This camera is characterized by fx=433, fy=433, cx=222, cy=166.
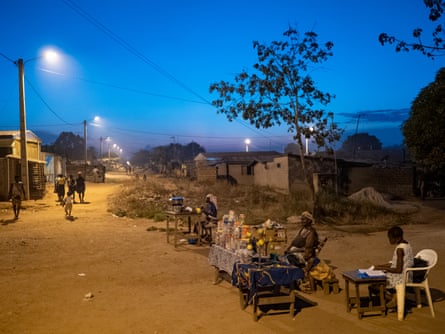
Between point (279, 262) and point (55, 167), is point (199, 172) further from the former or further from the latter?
point (279, 262)

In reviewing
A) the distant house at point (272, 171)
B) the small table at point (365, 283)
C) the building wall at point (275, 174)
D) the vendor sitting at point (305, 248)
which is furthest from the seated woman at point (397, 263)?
the building wall at point (275, 174)

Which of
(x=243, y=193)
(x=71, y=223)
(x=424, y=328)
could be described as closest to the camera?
(x=424, y=328)

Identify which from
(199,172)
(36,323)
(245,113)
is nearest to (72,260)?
(36,323)

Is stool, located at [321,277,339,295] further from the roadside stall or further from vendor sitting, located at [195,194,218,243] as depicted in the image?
vendor sitting, located at [195,194,218,243]

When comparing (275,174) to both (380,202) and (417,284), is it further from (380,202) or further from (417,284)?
(417,284)

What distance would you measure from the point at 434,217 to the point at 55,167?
32422mm

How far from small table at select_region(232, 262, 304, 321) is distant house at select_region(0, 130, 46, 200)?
1804 centimetres

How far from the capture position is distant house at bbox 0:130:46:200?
2100cm

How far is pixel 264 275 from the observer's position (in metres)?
6.08

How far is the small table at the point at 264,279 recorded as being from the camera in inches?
239

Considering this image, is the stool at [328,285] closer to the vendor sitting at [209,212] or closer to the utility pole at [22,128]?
the vendor sitting at [209,212]

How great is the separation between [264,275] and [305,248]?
174 centimetres

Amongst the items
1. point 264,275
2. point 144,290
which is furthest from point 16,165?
point 264,275

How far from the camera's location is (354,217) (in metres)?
17.3
